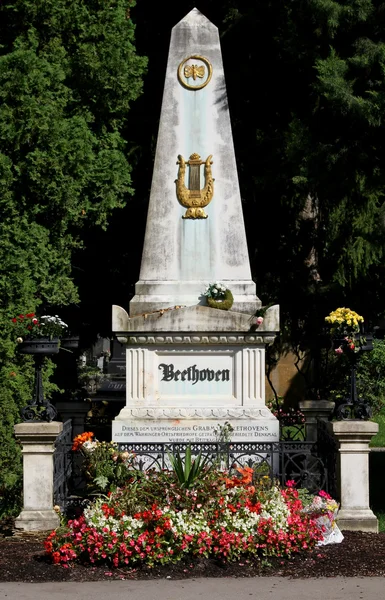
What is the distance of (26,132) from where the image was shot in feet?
51.0

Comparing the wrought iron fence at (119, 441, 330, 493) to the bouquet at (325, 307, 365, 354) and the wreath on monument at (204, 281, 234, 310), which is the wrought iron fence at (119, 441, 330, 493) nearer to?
the bouquet at (325, 307, 365, 354)

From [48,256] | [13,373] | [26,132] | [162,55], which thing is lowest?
[13,373]

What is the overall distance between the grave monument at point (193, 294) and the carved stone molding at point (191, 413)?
0.01m

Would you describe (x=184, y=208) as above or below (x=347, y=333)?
above

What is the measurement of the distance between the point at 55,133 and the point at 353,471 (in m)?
7.32

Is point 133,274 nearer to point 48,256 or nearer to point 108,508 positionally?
point 48,256

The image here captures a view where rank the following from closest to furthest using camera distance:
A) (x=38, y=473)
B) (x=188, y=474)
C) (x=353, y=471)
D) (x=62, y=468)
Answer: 1. (x=188, y=474)
2. (x=353, y=471)
3. (x=38, y=473)
4. (x=62, y=468)

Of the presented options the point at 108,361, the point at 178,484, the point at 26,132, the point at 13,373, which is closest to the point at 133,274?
the point at 26,132

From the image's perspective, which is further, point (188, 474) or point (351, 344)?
point (351, 344)

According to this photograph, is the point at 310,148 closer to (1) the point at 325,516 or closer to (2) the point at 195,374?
(2) the point at 195,374

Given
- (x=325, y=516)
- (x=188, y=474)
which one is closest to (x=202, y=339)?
(x=188, y=474)

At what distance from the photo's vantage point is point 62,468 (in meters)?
11.7

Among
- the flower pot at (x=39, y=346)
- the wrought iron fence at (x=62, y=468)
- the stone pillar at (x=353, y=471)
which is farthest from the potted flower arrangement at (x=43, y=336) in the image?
the stone pillar at (x=353, y=471)

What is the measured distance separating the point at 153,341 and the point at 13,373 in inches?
76.5
